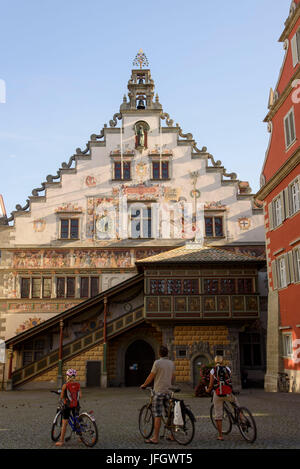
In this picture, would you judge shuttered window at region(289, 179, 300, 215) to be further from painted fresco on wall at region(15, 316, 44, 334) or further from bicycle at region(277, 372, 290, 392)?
painted fresco on wall at region(15, 316, 44, 334)

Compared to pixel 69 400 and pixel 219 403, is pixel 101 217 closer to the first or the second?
pixel 69 400

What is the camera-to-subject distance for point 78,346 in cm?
2344

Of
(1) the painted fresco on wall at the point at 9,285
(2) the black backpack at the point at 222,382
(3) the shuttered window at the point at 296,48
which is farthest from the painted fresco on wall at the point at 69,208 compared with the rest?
(2) the black backpack at the point at 222,382

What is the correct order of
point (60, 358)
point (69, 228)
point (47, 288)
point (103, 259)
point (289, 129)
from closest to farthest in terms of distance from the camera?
point (289, 129) → point (60, 358) → point (47, 288) → point (103, 259) → point (69, 228)

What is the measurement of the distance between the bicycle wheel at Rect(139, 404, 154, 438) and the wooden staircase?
48.8 ft

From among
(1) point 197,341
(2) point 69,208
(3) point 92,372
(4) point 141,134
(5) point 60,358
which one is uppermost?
(4) point 141,134

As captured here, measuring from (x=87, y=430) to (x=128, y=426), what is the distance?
2.37 metres

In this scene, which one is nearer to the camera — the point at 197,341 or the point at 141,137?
the point at 197,341

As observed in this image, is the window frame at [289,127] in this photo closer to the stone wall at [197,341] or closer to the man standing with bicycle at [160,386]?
the stone wall at [197,341]

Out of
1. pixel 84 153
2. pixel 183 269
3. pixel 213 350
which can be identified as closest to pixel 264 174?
pixel 183 269

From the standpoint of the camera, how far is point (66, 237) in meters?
27.0

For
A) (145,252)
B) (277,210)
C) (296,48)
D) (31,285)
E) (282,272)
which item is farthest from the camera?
(145,252)

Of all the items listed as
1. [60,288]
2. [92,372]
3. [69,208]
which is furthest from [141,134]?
[92,372]

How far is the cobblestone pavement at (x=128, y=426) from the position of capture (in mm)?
7781
